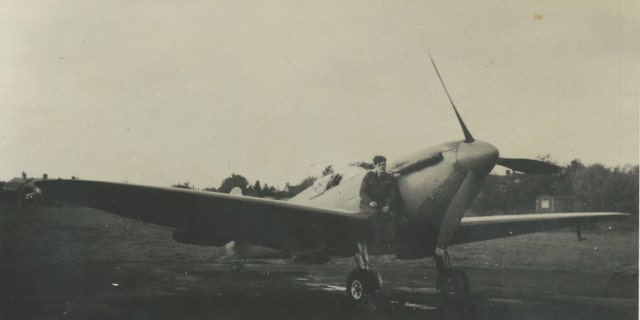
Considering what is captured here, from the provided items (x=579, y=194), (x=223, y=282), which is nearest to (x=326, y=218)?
(x=223, y=282)

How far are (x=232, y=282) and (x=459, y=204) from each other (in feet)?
12.6

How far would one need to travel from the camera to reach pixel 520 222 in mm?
8000

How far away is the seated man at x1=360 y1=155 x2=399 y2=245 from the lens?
653 cm

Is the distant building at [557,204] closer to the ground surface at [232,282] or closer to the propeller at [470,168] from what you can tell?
the ground surface at [232,282]

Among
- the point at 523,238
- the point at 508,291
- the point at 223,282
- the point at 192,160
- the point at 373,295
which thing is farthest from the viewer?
the point at 523,238

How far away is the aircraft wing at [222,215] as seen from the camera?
5.16 metres

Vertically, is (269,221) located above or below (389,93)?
below

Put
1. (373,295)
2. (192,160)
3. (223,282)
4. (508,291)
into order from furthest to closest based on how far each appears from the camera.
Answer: (223,282) → (508,291) → (192,160) → (373,295)

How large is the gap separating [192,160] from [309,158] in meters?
1.55

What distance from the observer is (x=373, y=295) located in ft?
21.0

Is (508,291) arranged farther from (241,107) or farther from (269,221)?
(241,107)

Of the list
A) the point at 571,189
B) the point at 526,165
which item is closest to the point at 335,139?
the point at 526,165

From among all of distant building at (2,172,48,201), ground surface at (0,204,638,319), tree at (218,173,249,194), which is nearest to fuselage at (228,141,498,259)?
ground surface at (0,204,638,319)

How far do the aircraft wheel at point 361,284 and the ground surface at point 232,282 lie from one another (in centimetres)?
18
